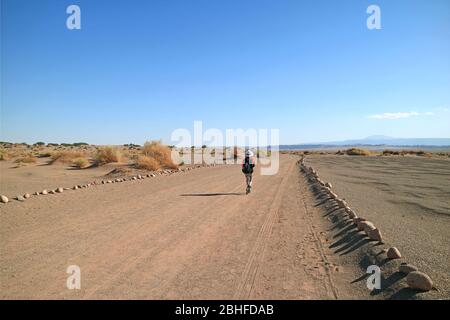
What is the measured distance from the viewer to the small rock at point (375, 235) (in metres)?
6.27

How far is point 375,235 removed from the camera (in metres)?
6.32

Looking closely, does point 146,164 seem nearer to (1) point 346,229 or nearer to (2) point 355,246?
(1) point 346,229

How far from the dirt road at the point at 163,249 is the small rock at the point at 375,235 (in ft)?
3.29

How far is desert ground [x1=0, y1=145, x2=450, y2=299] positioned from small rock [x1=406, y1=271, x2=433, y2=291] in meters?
0.08

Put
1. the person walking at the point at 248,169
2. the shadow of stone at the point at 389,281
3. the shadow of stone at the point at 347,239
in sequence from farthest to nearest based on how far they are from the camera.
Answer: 1. the person walking at the point at 248,169
2. the shadow of stone at the point at 347,239
3. the shadow of stone at the point at 389,281

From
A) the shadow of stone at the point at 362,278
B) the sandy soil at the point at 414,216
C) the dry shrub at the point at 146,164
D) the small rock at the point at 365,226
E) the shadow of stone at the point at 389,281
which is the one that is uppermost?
the dry shrub at the point at 146,164

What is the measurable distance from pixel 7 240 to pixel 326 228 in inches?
276

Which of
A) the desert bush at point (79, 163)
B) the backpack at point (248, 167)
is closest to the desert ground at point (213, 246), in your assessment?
the backpack at point (248, 167)

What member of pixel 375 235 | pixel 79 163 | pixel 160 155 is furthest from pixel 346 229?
pixel 79 163

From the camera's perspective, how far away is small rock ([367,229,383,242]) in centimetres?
627

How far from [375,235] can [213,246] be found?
3132 mm

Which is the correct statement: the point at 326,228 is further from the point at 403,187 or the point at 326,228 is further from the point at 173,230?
the point at 403,187

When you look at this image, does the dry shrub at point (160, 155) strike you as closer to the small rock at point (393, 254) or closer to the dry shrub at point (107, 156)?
the dry shrub at point (107, 156)

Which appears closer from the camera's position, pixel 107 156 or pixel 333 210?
pixel 333 210
